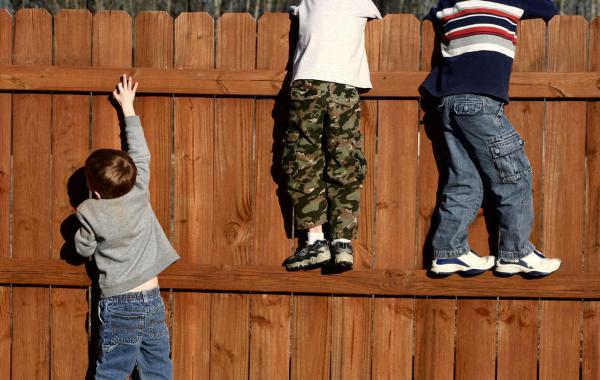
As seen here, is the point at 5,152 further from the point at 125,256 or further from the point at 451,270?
the point at 451,270

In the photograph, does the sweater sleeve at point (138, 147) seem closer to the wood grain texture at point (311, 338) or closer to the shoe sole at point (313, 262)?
the shoe sole at point (313, 262)

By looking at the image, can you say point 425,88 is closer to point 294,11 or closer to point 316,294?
point 294,11

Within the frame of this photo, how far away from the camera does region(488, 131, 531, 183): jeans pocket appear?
425 centimetres

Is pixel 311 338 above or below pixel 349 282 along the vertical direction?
below

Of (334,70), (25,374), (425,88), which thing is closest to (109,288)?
(25,374)

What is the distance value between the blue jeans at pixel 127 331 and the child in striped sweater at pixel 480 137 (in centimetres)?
139

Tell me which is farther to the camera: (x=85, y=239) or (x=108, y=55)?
(x=108, y=55)

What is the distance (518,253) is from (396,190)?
0.67m

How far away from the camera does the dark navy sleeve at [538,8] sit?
431cm

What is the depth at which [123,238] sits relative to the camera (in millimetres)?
4176

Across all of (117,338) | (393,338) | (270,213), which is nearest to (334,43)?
(270,213)

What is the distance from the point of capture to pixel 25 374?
462 cm

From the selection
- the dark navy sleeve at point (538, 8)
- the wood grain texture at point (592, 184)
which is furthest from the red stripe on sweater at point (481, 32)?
the wood grain texture at point (592, 184)

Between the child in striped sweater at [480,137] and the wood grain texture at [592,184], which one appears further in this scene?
the wood grain texture at [592,184]
